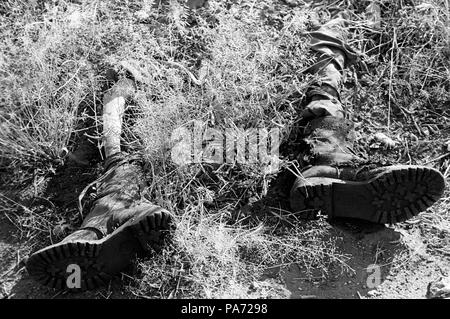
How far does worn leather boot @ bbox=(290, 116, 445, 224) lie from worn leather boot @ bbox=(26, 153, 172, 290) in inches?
25.2

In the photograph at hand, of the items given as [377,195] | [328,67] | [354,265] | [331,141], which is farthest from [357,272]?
[328,67]

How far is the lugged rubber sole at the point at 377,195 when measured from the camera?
2.95 meters

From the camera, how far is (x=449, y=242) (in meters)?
3.22

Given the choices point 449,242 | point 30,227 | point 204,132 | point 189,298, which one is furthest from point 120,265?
point 449,242

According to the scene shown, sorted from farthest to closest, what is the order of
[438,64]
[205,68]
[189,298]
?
[438,64], [205,68], [189,298]

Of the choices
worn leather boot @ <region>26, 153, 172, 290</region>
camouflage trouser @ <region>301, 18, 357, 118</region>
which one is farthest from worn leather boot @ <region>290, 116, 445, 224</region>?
worn leather boot @ <region>26, 153, 172, 290</region>

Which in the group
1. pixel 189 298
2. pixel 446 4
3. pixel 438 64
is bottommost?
pixel 189 298

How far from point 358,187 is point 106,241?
106 centimetres

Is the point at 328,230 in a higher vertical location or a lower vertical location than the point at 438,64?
lower

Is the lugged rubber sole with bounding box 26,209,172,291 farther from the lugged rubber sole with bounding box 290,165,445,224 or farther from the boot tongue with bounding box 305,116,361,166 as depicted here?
the boot tongue with bounding box 305,116,361,166

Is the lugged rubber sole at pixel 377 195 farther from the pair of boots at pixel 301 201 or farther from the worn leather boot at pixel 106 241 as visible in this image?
the worn leather boot at pixel 106 241

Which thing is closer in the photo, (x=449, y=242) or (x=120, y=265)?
(x=120, y=265)

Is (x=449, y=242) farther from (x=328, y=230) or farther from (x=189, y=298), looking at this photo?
(x=189, y=298)

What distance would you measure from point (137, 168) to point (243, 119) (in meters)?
0.60
